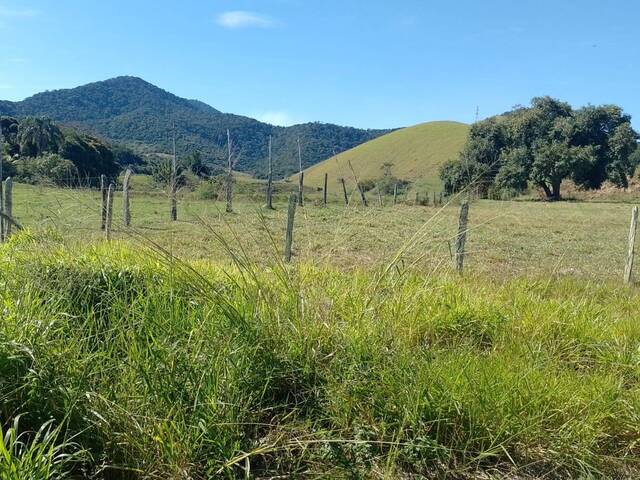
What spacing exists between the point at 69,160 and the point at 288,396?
8.29 metres

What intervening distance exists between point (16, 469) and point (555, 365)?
3.00 meters

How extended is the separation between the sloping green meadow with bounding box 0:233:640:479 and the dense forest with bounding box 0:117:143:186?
7.66 ft

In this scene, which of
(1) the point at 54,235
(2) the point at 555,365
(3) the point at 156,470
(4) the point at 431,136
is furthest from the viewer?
(4) the point at 431,136

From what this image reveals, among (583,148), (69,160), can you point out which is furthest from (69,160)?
(583,148)

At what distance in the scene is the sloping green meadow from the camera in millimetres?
2270

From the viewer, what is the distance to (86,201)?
163 inches

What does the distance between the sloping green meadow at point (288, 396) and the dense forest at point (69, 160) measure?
2335 mm

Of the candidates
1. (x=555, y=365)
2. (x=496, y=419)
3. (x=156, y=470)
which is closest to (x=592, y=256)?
(x=555, y=365)

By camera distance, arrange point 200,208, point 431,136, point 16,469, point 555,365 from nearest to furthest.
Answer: point 16,469
point 555,365
point 200,208
point 431,136

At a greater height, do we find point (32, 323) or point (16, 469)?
point (32, 323)

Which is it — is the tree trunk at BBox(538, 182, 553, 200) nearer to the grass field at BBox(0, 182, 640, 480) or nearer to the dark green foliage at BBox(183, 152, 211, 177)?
the grass field at BBox(0, 182, 640, 480)

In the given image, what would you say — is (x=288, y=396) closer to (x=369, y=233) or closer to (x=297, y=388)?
(x=297, y=388)

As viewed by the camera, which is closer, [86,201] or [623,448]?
[623,448]

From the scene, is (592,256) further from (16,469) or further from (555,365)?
(16,469)
